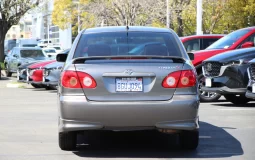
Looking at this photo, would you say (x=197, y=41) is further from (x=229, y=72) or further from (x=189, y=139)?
(x=189, y=139)

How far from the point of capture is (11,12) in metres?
39.8

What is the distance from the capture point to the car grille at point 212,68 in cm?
1527

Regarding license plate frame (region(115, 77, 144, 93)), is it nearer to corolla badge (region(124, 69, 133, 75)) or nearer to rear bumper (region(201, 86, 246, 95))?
corolla badge (region(124, 69, 133, 75))

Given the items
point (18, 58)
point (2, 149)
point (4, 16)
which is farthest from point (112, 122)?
point (4, 16)

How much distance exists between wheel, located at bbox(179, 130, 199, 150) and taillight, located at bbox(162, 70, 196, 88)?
0.65 metres

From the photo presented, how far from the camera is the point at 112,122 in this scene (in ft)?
26.9

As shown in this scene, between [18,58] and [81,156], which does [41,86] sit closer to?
[18,58]

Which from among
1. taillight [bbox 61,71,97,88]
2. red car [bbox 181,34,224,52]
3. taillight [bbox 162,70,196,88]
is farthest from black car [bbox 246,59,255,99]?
red car [bbox 181,34,224,52]

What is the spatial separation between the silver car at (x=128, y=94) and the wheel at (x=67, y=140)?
7 cm

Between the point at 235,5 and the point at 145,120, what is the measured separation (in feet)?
138

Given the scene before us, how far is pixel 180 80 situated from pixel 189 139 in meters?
0.86

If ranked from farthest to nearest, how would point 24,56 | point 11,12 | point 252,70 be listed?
1. point 11,12
2. point 24,56
3. point 252,70

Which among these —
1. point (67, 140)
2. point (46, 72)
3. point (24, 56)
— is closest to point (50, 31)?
point (24, 56)

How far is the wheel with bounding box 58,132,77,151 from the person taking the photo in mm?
8719
